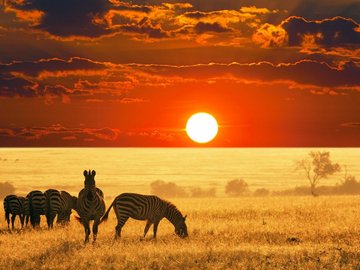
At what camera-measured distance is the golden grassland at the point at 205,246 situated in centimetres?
2092

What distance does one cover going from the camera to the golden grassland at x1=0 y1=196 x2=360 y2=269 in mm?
20922

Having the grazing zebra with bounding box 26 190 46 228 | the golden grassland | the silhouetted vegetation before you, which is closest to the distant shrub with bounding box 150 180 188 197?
the silhouetted vegetation

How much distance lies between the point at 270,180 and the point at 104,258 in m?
133

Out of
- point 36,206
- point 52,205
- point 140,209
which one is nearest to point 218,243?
point 140,209

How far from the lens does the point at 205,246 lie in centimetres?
2430

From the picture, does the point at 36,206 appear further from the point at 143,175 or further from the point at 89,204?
the point at 143,175

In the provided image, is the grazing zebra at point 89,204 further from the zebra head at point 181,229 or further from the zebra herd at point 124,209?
the zebra head at point 181,229

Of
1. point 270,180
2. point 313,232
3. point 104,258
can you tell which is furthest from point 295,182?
point 104,258

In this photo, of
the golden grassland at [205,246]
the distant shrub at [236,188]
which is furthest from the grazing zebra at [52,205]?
the distant shrub at [236,188]

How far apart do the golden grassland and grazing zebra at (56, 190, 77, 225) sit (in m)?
0.86

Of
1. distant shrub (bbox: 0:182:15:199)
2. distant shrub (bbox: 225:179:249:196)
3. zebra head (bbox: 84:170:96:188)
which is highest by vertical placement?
distant shrub (bbox: 0:182:15:199)

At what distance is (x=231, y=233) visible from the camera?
29641 mm

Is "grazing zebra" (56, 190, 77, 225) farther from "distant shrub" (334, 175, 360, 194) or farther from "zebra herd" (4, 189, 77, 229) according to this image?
"distant shrub" (334, 175, 360, 194)

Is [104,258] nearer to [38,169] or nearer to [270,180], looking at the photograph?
[270,180]
